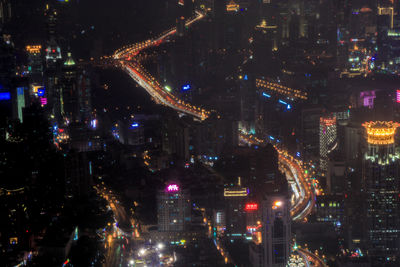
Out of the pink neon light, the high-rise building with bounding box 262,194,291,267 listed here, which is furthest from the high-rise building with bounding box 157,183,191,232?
the high-rise building with bounding box 262,194,291,267

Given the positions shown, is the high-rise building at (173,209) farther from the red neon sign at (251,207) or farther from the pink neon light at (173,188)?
the red neon sign at (251,207)

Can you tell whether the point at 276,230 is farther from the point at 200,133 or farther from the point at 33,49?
the point at 33,49

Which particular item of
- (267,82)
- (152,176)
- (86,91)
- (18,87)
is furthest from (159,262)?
(267,82)

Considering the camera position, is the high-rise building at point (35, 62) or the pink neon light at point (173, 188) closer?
the pink neon light at point (173, 188)

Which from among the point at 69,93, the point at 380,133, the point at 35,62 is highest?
the point at 35,62

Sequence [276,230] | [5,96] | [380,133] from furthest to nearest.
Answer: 1. [380,133]
2. [5,96]
3. [276,230]

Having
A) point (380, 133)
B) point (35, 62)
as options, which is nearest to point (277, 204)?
point (380, 133)

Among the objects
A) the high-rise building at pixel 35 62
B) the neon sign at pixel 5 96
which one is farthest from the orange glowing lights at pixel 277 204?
the high-rise building at pixel 35 62
